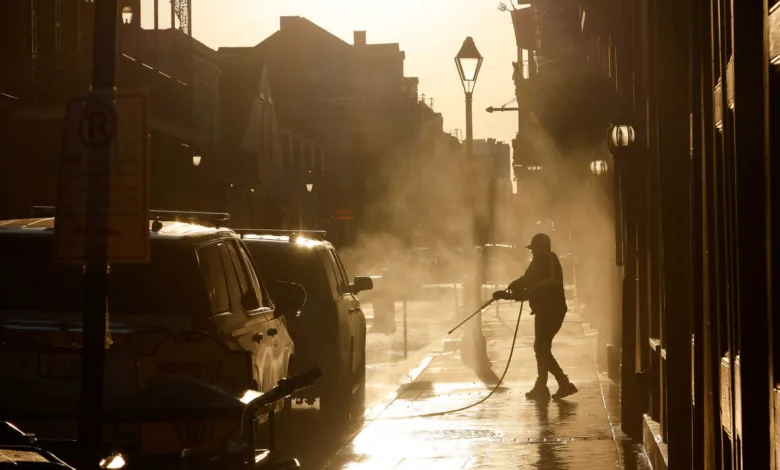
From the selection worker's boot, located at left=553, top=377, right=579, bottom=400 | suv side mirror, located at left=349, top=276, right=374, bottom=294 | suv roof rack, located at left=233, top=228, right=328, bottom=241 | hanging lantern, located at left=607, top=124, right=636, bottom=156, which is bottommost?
worker's boot, located at left=553, top=377, right=579, bottom=400

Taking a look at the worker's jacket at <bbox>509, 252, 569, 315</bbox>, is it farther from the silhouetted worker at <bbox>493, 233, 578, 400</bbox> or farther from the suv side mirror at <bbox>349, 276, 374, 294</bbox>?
the suv side mirror at <bbox>349, 276, 374, 294</bbox>

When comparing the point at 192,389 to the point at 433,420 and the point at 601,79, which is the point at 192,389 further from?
the point at 601,79

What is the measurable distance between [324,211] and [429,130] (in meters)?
57.6

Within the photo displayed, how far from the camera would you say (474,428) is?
526 inches

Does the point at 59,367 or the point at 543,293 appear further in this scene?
the point at 543,293

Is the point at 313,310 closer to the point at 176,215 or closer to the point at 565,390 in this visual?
the point at 565,390

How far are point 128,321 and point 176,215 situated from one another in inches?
63.0

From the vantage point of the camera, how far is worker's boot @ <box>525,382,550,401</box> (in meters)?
16.0

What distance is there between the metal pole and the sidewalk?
466 centimetres

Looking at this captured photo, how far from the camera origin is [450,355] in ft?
75.7

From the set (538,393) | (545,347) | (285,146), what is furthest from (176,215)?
(285,146)

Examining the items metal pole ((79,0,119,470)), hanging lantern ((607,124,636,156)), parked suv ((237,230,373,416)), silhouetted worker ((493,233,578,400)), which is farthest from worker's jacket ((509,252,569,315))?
metal pole ((79,0,119,470))

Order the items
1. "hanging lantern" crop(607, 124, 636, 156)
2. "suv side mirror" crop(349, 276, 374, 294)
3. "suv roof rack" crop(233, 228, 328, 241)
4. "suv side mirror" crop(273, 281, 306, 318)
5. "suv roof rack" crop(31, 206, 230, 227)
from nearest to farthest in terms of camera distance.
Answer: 1. "suv roof rack" crop(31, 206, 230, 227)
2. "suv side mirror" crop(273, 281, 306, 318)
3. "hanging lantern" crop(607, 124, 636, 156)
4. "suv roof rack" crop(233, 228, 328, 241)
5. "suv side mirror" crop(349, 276, 374, 294)

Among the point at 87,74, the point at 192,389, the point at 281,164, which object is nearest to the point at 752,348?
the point at 192,389
